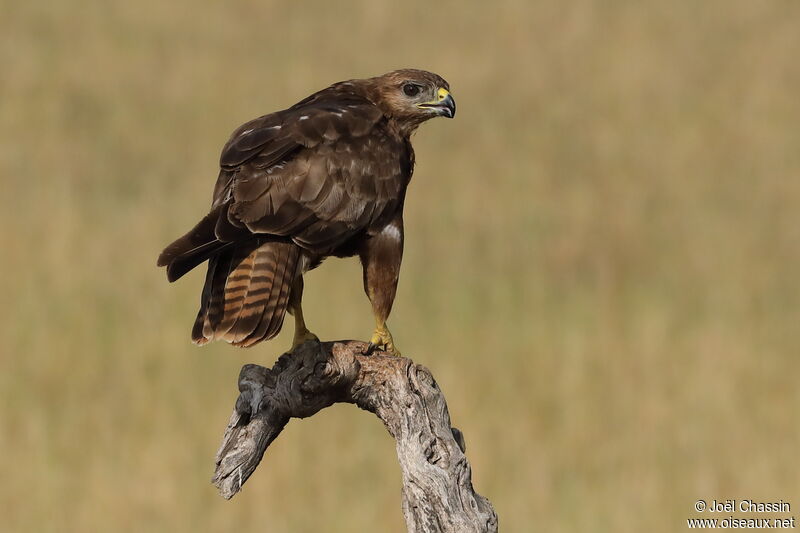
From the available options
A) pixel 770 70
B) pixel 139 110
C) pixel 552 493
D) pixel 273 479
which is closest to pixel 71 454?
pixel 273 479

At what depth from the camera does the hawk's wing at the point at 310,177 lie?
21.6 ft

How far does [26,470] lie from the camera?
13.9 metres

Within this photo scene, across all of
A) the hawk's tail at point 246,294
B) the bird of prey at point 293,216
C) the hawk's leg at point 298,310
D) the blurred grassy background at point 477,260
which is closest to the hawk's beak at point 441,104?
the bird of prey at point 293,216

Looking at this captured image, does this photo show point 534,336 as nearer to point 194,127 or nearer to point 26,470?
point 26,470

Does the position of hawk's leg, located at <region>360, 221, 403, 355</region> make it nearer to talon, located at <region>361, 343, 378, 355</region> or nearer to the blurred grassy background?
talon, located at <region>361, 343, 378, 355</region>

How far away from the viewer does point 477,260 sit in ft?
64.3

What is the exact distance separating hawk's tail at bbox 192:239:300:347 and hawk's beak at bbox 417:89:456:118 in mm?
1869

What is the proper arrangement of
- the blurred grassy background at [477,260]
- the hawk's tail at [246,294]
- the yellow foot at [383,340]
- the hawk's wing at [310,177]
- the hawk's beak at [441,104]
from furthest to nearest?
the blurred grassy background at [477,260] < the hawk's beak at [441,104] < the yellow foot at [383,340] < the hawk's wing at [310,177] < the hawk's tail at [246,294]

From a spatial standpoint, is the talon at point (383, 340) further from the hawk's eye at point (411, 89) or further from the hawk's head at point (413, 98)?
the hawk's eye at point (411, 89)

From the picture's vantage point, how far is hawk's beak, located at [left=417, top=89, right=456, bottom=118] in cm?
816

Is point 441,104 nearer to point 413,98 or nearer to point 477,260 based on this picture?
point 413,98

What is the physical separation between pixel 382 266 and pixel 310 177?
0.60 m

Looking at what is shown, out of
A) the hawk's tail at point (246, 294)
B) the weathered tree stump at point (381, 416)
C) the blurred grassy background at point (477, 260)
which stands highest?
the blurred grassy background at point (477, 260)

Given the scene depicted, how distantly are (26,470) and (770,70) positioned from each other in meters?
20.9
